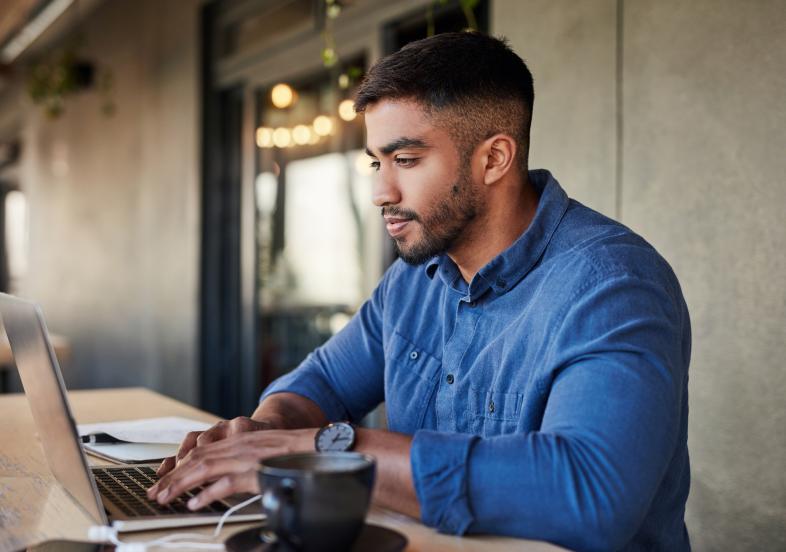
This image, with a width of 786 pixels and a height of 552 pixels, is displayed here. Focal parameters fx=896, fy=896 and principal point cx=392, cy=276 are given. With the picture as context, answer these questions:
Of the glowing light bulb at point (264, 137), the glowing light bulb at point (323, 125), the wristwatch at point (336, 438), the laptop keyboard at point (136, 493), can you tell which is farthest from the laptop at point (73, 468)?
the glowing light bulb at point (264, 137)

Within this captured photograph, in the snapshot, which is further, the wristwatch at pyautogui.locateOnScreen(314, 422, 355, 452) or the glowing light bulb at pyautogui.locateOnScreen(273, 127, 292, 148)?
the glowing light bulb at pyautogui.locateOnScreen(273, 127, 292, 148)

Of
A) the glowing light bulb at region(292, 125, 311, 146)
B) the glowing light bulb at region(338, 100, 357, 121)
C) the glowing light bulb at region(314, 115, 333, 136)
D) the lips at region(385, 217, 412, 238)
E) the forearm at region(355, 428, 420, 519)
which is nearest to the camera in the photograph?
the forearm at region(355, 428, 420, 519)

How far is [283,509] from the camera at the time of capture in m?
0.86

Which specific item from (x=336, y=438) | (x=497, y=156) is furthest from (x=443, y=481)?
(x=497, y=156)

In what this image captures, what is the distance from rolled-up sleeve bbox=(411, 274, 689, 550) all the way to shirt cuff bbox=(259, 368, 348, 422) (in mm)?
734

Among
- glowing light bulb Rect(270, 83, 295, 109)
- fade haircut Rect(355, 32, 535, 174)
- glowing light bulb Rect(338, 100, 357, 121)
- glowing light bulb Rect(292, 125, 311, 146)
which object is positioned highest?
glowing light bulb Rect(270, 83, 295, 109)

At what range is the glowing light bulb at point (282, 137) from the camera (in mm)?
4582

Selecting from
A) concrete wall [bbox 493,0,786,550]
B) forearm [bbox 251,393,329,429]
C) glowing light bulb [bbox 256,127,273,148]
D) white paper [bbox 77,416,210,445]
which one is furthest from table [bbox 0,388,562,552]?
glowing light bulb [bbox 256,127,273,148]

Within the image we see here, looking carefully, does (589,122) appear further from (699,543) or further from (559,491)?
(559,491)

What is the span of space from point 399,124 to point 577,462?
695mm

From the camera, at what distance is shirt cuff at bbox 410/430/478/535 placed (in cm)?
107

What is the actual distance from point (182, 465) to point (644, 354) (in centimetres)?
62

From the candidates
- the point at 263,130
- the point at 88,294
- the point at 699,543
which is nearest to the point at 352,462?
the point at 699,543

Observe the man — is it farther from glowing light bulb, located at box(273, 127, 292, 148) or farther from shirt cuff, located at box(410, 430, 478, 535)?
Answer: glowing light bulb, located at box(273, 127, 292, 148)
